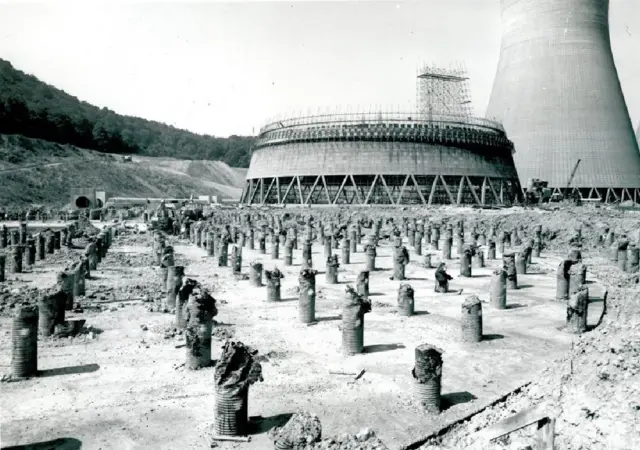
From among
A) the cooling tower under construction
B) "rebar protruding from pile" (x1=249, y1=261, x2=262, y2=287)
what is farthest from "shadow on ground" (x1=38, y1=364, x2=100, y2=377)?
the cooling tower under construction

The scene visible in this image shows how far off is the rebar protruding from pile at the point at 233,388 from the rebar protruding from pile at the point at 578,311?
7417mm

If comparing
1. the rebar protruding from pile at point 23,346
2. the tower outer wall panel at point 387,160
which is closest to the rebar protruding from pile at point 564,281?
the rebar protruding from pile at point 23,346

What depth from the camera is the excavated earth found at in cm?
542

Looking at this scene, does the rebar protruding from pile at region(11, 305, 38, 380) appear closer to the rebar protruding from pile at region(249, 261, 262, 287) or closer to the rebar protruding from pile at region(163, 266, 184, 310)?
the rebar protruding from pile at region(163, 266, 184, 310)

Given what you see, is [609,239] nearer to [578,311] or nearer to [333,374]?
[578,311]

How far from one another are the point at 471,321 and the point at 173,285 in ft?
24.7

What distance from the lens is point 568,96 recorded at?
42469mm

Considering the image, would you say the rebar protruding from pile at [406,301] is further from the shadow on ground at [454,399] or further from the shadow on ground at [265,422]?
the shadow on ground at [265,422]

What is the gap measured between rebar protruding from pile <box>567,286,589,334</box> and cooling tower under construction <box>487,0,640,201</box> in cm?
3679

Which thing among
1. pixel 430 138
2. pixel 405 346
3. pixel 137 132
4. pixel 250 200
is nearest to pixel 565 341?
pixel 405 346

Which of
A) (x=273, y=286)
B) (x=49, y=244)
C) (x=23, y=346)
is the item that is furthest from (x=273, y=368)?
(x=49, y=244)

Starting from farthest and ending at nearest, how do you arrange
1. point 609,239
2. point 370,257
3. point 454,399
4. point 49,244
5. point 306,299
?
point 609,239 < point 49,244 < point 370,257 < point 306,299 < point 454,399

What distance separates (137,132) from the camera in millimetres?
130875

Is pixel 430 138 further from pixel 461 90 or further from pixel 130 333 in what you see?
pixel 130 333
